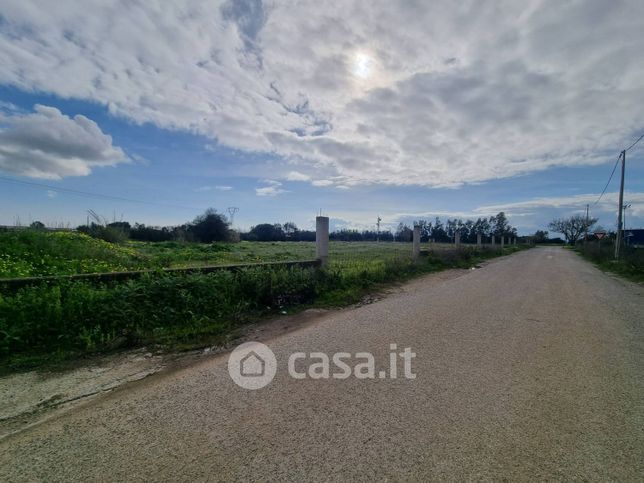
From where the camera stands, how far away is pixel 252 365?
3.64 metres

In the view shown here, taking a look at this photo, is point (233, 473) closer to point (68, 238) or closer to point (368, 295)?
point (368, 295)

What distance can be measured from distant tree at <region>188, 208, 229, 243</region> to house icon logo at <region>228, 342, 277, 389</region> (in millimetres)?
45084

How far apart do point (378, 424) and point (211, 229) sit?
47646mm

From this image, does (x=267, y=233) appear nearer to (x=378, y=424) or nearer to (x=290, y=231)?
(x=290, y=231)

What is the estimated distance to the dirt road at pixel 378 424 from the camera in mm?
2004

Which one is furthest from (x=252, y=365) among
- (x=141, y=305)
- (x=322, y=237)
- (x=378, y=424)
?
(x=322, y=237)

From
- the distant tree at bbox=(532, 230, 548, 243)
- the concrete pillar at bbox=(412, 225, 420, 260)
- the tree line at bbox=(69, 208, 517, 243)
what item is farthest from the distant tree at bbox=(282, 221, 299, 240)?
the distant tree at bbox=(532, 230, 548, 243)

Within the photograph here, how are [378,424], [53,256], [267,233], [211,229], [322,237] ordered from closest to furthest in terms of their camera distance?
[378,424] → [322,237] → [53,256] → [211,229] → [267,233]

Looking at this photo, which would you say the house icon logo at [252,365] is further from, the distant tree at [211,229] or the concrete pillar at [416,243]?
the distant tree at [211,229]

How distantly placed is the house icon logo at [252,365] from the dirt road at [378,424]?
0.36 ft

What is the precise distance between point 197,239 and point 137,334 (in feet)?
149

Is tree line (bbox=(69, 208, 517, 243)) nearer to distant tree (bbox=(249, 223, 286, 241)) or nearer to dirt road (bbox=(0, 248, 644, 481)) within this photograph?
distant tree (bbox=(249, 223, 286, 241))

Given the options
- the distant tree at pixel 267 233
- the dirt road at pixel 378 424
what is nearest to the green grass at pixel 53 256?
the dirt road at pixel 378 424

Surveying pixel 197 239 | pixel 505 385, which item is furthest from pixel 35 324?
pixel 197 239
